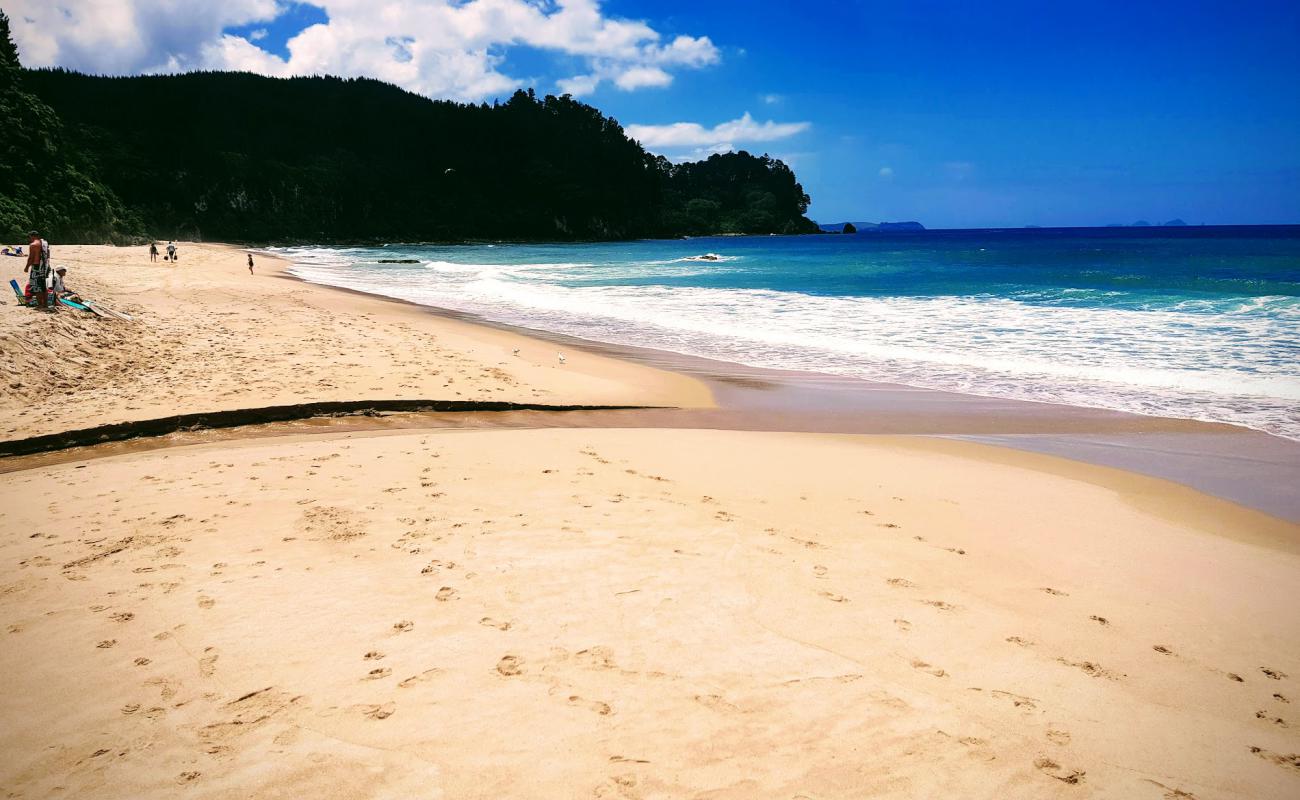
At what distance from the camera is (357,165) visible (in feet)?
436

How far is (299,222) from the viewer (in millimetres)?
115250

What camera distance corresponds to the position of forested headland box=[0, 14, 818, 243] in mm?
108625

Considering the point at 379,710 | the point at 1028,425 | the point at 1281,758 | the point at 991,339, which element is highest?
the point at 991,339

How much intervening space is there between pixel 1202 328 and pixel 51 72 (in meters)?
171

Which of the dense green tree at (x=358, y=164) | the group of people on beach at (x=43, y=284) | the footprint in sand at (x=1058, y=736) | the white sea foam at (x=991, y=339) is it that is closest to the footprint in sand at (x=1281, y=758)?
the footprint in sand at (x=1058, y=736)

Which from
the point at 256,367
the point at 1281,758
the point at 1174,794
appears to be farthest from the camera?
the point at 256,367

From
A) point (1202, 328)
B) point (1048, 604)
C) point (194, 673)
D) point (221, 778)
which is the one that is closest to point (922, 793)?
point (1048, 604)

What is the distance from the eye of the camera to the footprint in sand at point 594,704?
2.94m

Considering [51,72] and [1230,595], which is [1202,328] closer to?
[1230,595]

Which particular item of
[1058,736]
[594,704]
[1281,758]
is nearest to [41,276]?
[594,704]

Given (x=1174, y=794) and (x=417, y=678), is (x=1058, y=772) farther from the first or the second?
(x=417, y=678)

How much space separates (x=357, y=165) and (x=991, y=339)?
5653 inches

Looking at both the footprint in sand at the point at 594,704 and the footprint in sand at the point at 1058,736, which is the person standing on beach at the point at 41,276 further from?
the footprint in sand at the point at 1058,736

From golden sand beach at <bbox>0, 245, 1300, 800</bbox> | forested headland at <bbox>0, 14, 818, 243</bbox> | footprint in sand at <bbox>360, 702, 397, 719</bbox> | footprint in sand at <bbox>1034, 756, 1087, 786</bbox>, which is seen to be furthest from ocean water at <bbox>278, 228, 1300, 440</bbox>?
forested headland at <bbox>0, 14, 818, 243</bbox>
